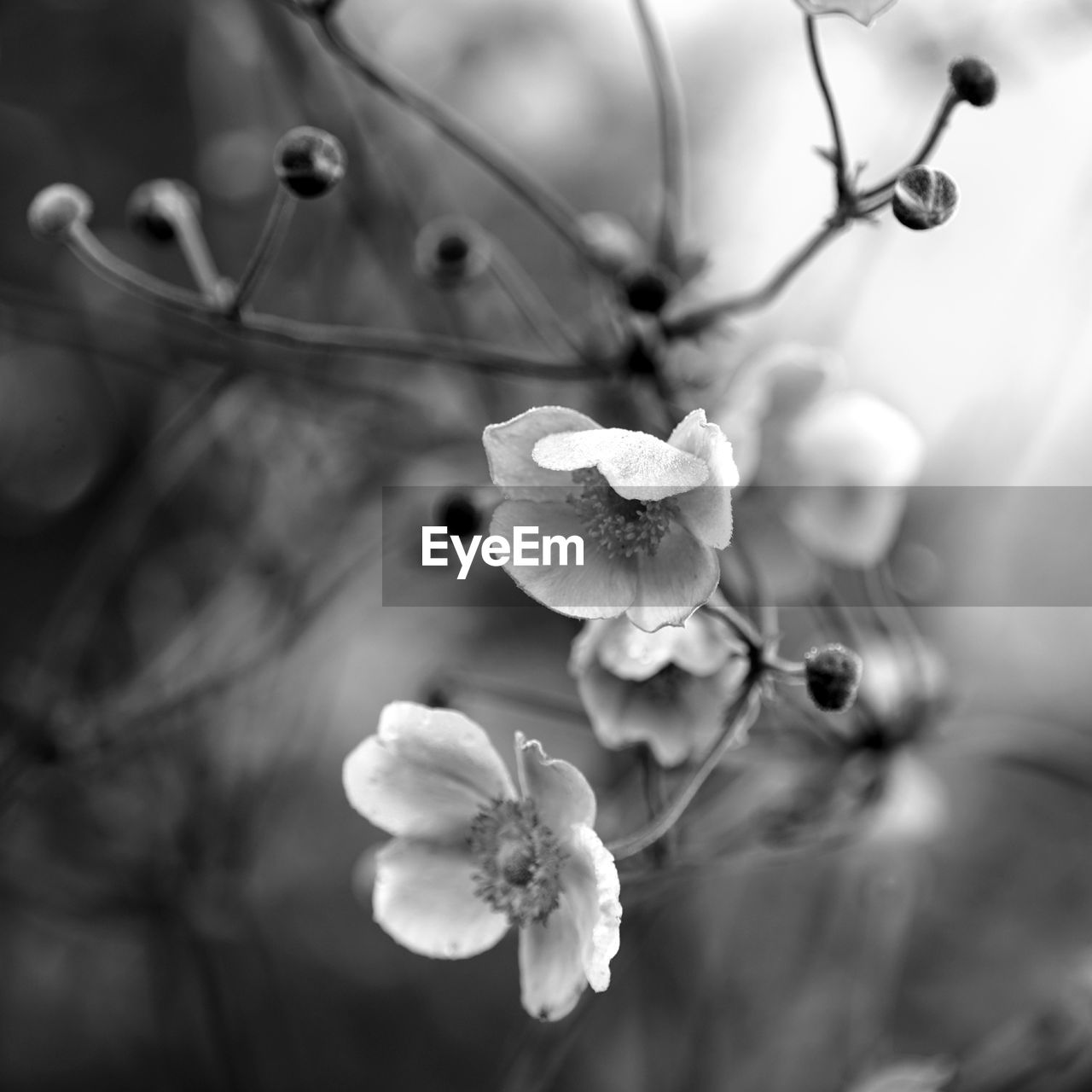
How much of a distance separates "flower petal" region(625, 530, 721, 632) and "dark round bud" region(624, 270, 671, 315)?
0.23m

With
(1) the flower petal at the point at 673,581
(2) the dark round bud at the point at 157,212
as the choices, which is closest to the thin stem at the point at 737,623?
(1) the flower petal at the point at 673,581

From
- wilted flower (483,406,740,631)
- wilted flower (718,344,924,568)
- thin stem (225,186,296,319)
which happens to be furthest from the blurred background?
wilted flower (483,406,740,631)

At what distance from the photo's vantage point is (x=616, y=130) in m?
2.74

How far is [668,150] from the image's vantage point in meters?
1.14

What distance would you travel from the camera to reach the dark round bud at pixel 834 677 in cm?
87

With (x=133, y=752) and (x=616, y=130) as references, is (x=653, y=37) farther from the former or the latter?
(x=616, y=130)

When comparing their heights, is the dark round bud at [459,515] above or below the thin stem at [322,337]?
below

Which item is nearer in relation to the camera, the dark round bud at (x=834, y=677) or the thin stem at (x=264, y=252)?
the dark round bud at (x=834, y=677)

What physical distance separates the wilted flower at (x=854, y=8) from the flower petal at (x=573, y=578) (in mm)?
409

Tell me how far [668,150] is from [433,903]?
0.69m

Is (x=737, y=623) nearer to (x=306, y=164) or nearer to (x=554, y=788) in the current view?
(x=554, y=788)

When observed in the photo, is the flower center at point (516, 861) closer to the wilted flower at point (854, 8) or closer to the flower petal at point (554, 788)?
the flower petal at point (554, 788)

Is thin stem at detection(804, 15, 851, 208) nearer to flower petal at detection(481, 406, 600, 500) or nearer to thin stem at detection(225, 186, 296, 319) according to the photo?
flower petal at detection(481, 406, 600, 500)

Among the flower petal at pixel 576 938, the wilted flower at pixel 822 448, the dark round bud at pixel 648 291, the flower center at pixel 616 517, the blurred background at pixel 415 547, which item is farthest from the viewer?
the blurred background at pixel 415 547
